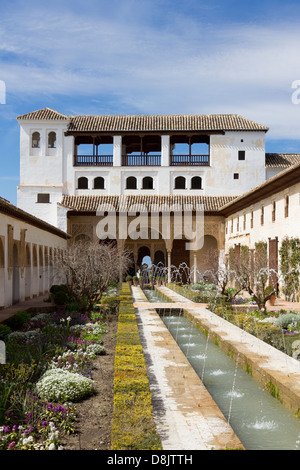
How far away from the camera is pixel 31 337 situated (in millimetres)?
9734

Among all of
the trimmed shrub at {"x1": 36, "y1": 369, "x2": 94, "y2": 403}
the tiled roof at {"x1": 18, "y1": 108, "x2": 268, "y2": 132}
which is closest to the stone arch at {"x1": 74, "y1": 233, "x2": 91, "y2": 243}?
the tiled roof at {"x1": 18, "y1": 108, "x2": 268, "y2": 132}

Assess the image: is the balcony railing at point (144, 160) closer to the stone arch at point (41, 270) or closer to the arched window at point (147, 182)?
the arched window at point (147, 182)

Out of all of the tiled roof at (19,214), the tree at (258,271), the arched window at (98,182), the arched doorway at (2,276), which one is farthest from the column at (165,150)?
the arched doorway at (2,276)

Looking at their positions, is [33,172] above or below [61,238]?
above

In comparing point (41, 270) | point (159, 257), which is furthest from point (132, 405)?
point (159, 257)

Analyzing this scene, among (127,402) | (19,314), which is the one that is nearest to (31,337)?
(19,314)

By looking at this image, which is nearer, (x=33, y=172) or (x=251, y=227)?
(x=251, y=227)

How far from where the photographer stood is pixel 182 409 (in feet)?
17.8

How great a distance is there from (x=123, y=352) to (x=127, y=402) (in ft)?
7.90

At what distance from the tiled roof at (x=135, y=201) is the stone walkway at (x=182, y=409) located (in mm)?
22647

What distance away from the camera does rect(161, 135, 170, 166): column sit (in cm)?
3244

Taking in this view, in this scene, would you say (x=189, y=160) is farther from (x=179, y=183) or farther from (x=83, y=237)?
(x=83, y=237)
